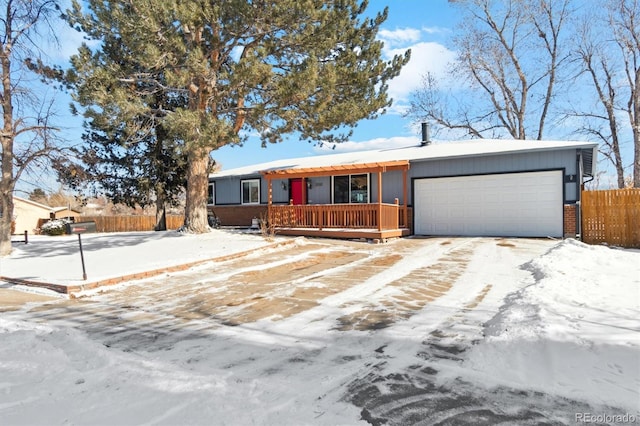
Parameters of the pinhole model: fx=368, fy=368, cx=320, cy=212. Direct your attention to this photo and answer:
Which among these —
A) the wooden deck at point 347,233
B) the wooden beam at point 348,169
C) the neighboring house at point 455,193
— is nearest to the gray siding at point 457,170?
the neighboring house at point 455,193

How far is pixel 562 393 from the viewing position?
251 cm

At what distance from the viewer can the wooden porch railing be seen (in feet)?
39.8

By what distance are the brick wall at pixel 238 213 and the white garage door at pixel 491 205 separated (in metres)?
7.63

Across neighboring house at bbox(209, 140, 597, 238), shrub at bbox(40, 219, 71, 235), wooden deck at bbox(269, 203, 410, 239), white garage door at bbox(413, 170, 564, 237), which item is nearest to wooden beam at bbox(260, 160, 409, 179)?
neighboring house at bbox(209, 140, 597, 238)

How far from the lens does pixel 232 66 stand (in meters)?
9.72

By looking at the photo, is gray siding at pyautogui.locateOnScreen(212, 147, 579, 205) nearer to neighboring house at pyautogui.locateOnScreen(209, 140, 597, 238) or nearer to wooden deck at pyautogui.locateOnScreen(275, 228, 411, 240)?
neighboring house at pyautogui.locateOnScreen(209, 140, 597, 238)

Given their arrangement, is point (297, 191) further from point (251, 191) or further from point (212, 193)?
point (212, 193)

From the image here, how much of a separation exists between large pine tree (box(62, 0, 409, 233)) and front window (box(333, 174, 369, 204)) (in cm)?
243

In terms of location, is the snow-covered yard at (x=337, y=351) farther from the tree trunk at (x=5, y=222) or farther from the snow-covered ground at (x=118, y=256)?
the tree trunk at (x=5, y=222)

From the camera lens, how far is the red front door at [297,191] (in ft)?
52.3

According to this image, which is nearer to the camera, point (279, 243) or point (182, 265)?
point (182, 265)

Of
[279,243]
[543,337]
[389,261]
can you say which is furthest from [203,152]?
[543,337]

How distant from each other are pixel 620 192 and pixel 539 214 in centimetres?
213

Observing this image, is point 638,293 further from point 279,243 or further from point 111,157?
point 111,157
